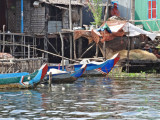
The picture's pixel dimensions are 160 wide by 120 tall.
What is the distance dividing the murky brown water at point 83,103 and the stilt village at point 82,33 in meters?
5.35

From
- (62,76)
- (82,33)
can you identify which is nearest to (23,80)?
(62,76)

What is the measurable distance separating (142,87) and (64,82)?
13.5 ft

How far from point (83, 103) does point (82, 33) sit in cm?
1353

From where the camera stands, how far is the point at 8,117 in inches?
428

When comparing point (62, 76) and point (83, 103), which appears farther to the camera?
point (62, 76)

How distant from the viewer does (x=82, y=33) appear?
2627 centimetres

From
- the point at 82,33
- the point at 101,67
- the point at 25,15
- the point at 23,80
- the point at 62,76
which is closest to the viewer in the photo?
the point at 23,80

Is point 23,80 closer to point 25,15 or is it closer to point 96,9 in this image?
point 25,15

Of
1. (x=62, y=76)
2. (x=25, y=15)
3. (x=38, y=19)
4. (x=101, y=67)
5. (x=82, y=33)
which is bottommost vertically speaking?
(x=62, y=76)

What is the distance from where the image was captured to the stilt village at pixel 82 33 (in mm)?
25625

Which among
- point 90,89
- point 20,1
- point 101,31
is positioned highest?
point 20,1

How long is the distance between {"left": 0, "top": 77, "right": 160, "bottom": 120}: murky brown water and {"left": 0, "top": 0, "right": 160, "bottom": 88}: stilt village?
5.35m

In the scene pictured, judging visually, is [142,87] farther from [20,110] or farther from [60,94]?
[20,110]

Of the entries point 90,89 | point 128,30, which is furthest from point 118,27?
point 90,89
